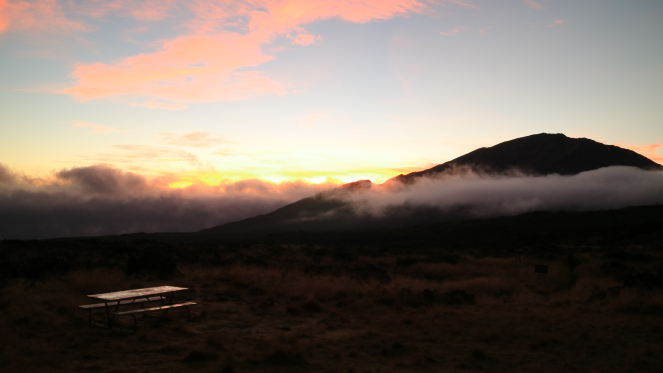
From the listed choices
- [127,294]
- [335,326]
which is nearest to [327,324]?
[335,326]

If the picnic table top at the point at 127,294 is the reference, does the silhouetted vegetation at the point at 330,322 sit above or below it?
below

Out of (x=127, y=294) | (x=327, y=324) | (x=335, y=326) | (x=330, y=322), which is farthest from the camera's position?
(x=330, y=322)

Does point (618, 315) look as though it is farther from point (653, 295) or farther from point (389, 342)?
point (389, 342)

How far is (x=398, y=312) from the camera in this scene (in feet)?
41.4

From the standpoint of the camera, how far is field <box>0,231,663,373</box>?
7922 millimetres

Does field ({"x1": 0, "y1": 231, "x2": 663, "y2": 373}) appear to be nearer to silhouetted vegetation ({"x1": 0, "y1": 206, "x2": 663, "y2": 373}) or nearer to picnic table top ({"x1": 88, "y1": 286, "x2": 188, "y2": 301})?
silhouetted vegetation ({"x1": 0, "y1": 206, "x2": 663, "y2": 373})

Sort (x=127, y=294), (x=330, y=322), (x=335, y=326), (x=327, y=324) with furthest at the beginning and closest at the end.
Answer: (x=330, y=322), (x=327, y=324), (x=335, y=326), (x=127, y=294)

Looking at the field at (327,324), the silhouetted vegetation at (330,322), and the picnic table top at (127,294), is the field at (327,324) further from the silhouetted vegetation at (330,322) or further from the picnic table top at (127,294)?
the picnic table top at (127,294)

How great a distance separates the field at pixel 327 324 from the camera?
7.92 m

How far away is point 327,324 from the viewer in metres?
11.2

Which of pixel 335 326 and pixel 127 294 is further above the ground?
pixel 127 294

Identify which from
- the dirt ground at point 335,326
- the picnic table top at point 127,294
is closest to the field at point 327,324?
the dirt ground at point 335,326

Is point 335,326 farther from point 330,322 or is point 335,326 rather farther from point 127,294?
point 127,294

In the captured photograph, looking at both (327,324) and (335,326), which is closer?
(335,326)
